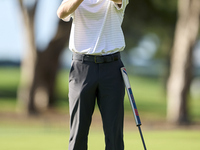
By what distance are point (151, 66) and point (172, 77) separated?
1230 inches

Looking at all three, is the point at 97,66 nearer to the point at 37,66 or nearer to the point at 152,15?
the point at 37,66

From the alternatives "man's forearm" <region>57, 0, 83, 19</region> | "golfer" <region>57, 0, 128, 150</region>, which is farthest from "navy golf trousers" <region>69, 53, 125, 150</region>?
"man's forearm" <region>57, 0, 83, 19</region>

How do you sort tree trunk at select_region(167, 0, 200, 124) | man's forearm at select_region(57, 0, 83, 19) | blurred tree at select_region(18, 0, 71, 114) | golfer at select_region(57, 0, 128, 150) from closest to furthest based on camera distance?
1. man's forearm at select_region(57, 0, 83, 19)
2. golfer at select_region(57, 0, 128, 150)
3. tree trunk at select_region(167, 0, 200, 124)
4. blurred tree at select_region(18, 0, 71, 114)

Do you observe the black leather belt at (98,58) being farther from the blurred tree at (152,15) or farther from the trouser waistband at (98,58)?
the blurred tree at (152,15)

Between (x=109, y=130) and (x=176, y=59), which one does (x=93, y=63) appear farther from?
(x=176, y=59)

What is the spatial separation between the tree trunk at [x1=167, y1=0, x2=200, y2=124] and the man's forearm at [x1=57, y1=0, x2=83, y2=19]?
10.8 meters

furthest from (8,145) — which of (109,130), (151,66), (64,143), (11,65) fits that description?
(151,66)

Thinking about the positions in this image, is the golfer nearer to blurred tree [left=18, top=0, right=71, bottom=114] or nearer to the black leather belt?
the black leather belt

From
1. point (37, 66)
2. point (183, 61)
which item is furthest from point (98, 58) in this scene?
point (37, 66)

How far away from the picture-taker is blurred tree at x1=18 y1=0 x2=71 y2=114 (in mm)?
16281

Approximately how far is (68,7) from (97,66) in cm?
59

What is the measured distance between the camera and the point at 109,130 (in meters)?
4.09

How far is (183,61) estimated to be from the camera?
47.5 ft

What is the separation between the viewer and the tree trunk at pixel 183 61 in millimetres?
14414
